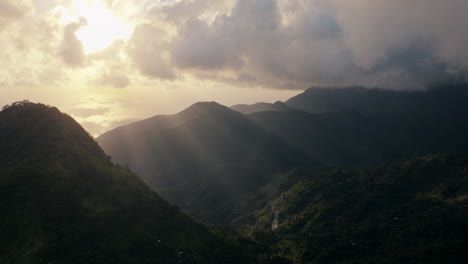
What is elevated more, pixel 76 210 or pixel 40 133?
pixel 40 133

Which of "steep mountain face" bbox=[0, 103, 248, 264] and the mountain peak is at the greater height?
the mountain peak

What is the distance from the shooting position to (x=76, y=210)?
124m

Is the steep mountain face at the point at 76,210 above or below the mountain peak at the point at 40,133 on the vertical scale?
below

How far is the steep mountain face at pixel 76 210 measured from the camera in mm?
108812

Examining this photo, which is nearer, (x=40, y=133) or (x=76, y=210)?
(x=76, y=210)

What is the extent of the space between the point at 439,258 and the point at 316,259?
51.1 metres

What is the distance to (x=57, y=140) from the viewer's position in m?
154

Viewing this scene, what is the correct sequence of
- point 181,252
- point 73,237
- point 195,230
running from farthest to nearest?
point 195,230, point 181,252, point 73,237

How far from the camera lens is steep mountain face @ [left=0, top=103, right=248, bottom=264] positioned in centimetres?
10881

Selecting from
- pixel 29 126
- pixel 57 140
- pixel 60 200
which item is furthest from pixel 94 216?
pixel 29 126

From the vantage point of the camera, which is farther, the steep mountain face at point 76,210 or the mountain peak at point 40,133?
the mountain peak at point 40,133

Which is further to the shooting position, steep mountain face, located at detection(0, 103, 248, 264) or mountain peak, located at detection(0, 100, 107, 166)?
mountain peak, located at detection(0, 100, 107, 166)

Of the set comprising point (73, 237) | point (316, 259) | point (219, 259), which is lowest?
point (316, 259)

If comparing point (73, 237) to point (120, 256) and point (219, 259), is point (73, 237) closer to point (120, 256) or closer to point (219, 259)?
point (120, 256)
